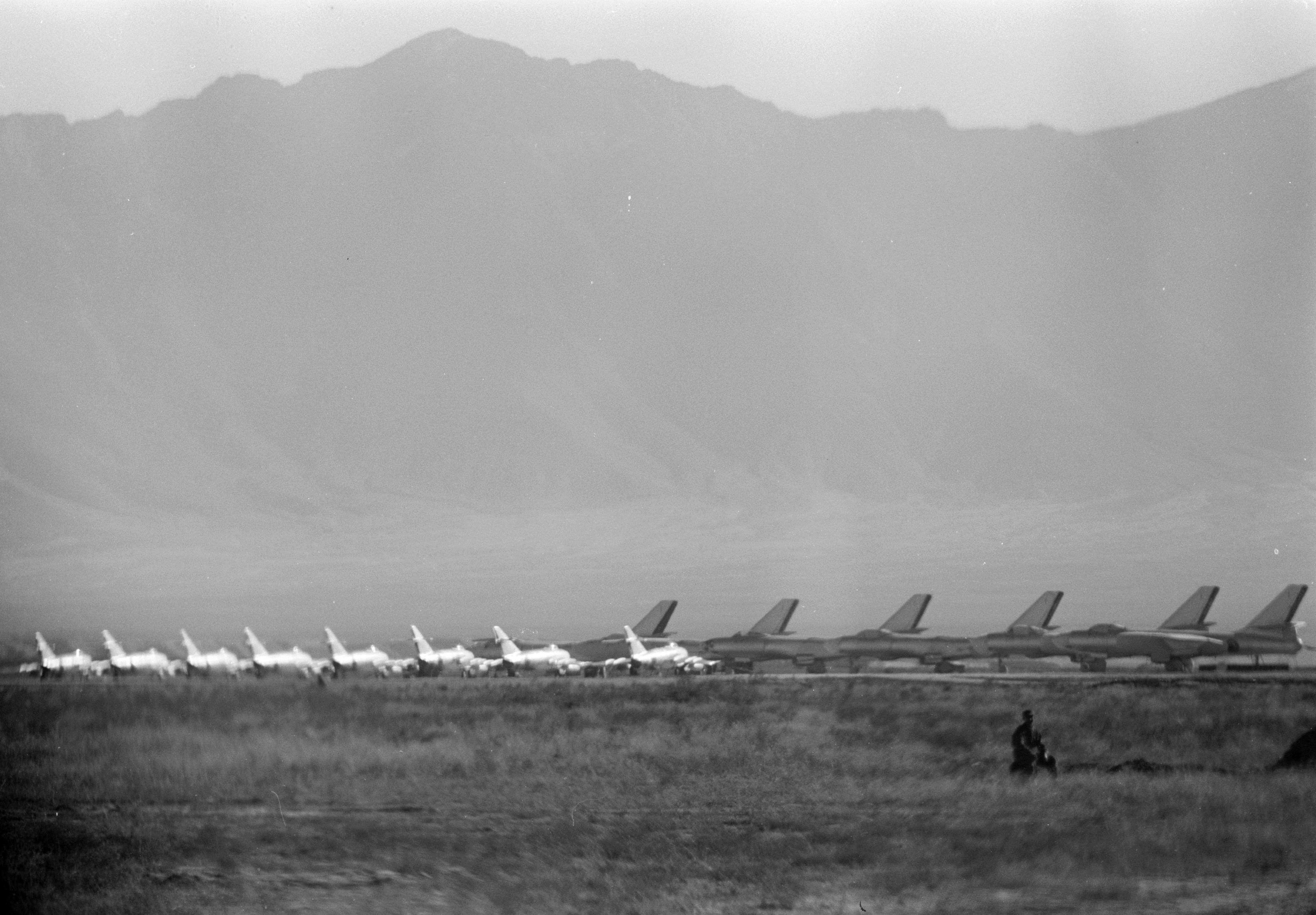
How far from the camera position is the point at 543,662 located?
215 ft

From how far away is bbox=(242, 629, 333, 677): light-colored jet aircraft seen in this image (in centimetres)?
3139

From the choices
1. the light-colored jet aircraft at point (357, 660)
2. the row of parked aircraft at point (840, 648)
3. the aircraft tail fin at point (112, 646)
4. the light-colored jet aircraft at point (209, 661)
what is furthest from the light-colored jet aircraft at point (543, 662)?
the aircraft tail fin at point (112, 646)

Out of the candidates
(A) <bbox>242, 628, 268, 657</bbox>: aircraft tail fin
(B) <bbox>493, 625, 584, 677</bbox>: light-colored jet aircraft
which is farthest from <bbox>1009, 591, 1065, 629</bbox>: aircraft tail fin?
(A) <bbox>242, 628, 268, 657</bbox>: aircraft tail fin

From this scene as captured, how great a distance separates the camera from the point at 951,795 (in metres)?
19.6

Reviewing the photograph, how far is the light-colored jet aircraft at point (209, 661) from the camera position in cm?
2680

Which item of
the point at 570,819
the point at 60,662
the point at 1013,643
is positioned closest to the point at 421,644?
the point at 1013,643

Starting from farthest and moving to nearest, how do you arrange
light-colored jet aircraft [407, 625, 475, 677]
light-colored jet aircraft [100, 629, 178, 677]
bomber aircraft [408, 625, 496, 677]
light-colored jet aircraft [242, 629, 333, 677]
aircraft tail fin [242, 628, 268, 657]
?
light-colored jet aircraft [407, 625, 475, 677] → bomber aircraft [408, 625, 496, 677] → light-colored jet aircraft [242, 629, 333, 677] → aircraft tail fin [242, 628, 268, 657] → light-colored jet aircraft [100, 629, 178, 677]

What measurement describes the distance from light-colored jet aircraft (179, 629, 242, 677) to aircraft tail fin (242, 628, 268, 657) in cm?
60

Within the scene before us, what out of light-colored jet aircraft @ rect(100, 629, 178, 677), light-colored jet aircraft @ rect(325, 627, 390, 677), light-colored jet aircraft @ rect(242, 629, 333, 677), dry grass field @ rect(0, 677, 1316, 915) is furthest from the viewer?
light-colored jet aircraft @ rect(325, 627, 390, 677)

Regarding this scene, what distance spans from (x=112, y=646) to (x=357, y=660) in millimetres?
40599

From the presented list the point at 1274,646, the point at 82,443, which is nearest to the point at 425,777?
the point at 82,443

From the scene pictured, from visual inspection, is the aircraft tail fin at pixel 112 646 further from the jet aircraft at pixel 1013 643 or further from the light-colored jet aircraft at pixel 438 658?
the jet aircraft at pixel 1013 643

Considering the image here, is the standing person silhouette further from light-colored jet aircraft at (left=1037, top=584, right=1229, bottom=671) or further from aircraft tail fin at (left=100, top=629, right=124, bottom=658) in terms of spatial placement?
light-colored jet aircraft at (left=1037, top=584, right=1229, bottom=671)

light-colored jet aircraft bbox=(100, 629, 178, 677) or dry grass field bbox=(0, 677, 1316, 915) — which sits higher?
light-colored jet aircraft bbox=(100, 629, 178, 677)
